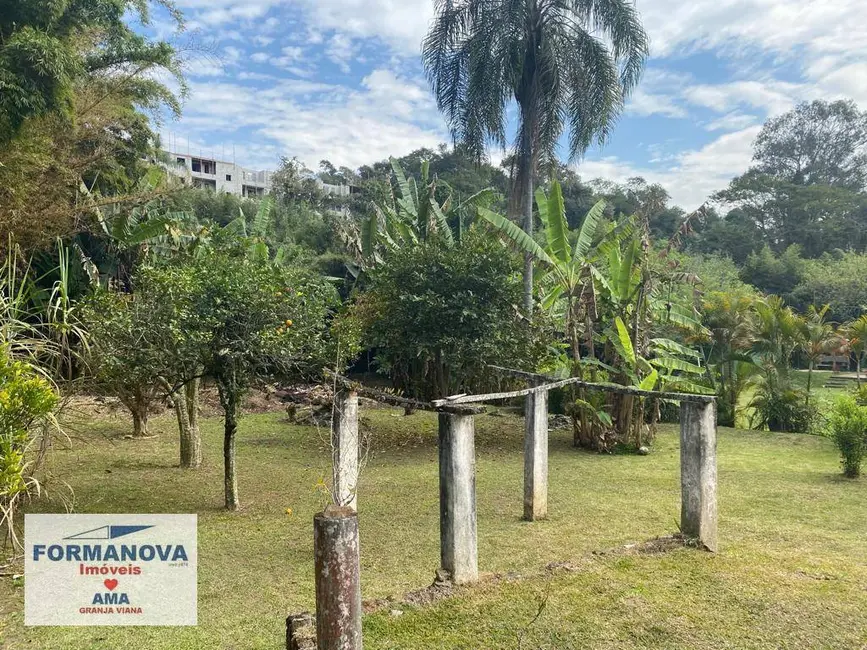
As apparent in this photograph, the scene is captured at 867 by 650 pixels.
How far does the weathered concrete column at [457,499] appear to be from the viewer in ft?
12.7

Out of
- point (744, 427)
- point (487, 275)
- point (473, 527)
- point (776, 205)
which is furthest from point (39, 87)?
point (776, 205)

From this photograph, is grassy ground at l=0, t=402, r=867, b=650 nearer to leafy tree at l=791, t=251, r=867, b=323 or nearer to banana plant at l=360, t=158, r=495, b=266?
banana plant at l=360, t=158, r=495, b=266

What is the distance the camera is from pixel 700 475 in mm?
4543

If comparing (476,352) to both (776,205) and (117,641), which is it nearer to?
(117,641)

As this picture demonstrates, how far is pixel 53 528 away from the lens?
4.87 metres

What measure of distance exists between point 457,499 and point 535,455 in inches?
71.7

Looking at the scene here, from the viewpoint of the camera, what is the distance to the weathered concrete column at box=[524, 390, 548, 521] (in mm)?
5570

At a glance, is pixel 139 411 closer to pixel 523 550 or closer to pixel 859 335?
pixel 523 550

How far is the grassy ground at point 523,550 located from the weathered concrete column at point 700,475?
225 millimetres

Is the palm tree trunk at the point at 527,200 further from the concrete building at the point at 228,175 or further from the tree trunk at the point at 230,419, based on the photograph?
the concrete building at the point at 228,175

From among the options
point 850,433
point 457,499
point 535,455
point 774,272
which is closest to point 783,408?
point 850,433

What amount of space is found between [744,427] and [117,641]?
12.3 metres

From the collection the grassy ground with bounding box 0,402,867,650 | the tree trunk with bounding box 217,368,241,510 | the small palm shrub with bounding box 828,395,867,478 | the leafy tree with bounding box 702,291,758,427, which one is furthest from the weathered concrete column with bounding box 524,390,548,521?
the leafy tree with bounding box 702,291,758,427

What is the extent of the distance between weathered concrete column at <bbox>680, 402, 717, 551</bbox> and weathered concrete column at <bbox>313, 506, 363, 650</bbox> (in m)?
3.06
